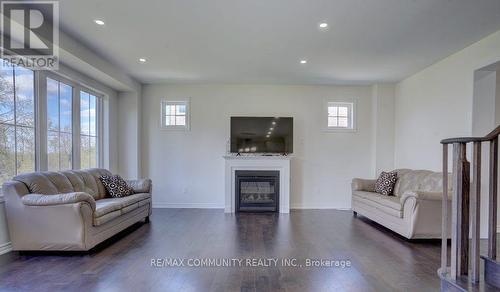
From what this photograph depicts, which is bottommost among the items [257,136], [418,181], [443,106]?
[418,181]

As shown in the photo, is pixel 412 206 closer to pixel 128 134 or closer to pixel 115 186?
pixel 115 186

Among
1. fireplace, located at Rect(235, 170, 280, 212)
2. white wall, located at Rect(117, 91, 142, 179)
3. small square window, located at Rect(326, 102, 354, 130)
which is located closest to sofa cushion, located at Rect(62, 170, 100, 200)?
white wall, located at Rect(117, 91, 142, 179)

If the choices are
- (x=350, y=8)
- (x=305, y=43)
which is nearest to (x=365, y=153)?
(x=305, y=43)

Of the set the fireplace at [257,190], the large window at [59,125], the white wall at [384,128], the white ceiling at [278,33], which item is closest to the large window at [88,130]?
the large window at [59,125]

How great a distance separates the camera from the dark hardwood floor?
2578 millimetres

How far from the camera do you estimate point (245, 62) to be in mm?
4707

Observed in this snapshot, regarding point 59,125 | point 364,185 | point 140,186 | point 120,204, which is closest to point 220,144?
point 140,186

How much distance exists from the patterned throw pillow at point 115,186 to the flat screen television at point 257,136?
7.35ft

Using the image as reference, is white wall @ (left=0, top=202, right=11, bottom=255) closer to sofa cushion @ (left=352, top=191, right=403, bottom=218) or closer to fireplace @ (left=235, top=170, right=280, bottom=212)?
fireplace @ (left=235, top=170, right=280, bottom=212)

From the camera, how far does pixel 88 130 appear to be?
5.24 meters

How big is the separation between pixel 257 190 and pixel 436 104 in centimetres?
362

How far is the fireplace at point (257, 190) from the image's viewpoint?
5.87 meters

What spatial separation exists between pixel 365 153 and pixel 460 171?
14.2 ft

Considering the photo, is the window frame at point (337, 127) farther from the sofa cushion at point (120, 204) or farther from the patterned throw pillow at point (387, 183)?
the sofa cushion at point (120, 204)
